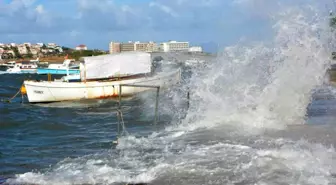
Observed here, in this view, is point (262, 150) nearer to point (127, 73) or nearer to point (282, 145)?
point (282, 145)

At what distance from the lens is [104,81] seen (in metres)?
35.5

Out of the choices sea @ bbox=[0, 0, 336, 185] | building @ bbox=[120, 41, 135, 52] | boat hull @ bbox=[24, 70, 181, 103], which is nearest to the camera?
sea @ bbox=[0, 0, 336, 185]

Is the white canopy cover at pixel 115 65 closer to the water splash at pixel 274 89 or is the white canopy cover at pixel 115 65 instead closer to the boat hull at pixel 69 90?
the boat hull at pixel 69 90

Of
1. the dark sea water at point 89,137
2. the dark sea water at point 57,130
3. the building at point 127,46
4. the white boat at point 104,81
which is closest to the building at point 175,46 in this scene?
the building at point 127,46

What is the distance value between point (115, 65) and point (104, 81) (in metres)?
2.21

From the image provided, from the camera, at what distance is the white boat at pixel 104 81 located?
33594 millimetres

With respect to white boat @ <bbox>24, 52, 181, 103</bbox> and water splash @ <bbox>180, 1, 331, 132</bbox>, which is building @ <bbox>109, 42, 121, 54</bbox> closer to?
white boat @ <bbox>24, 52, 181, 103</bbox>

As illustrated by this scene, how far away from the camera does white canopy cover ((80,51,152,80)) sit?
119 feet

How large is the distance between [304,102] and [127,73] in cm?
2208

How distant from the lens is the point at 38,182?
10453 millimetres

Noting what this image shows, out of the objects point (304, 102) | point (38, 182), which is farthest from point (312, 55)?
point (38, 182)

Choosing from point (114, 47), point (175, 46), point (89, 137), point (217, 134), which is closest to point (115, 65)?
point (89, 137)

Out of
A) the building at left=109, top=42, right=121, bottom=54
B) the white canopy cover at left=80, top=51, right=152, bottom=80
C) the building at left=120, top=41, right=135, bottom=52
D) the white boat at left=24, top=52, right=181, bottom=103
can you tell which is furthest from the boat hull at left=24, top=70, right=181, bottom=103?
the building at left=120, top=41, right=135, bottom=52

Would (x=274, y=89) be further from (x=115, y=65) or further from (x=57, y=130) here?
(x=115, y=65)
